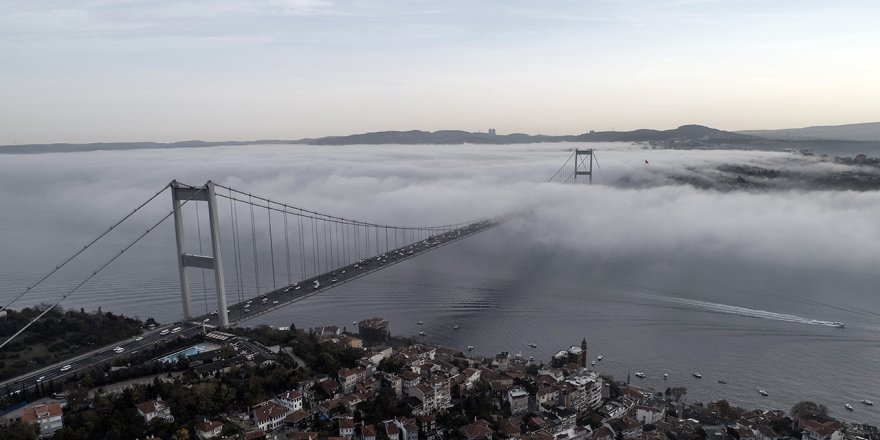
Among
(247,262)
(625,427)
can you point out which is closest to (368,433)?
(625,427)

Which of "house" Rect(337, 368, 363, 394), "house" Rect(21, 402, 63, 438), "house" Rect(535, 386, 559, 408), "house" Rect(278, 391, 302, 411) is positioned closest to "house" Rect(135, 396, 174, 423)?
"house" Rect(21, 402, 63, 438)

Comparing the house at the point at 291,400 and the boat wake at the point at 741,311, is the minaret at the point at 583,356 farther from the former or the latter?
the house at the point at 291,400

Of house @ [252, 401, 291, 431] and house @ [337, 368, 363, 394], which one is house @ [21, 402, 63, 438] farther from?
house @ [337, 368, 363, 394]

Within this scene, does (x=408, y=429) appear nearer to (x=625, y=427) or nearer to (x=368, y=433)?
(x=368, y=433)

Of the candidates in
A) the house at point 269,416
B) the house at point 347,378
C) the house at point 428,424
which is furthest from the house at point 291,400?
the house at point 428,424

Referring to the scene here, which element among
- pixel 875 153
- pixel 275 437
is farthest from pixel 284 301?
pixel 875 153

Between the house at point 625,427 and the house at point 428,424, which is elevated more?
the house at point 428,424
